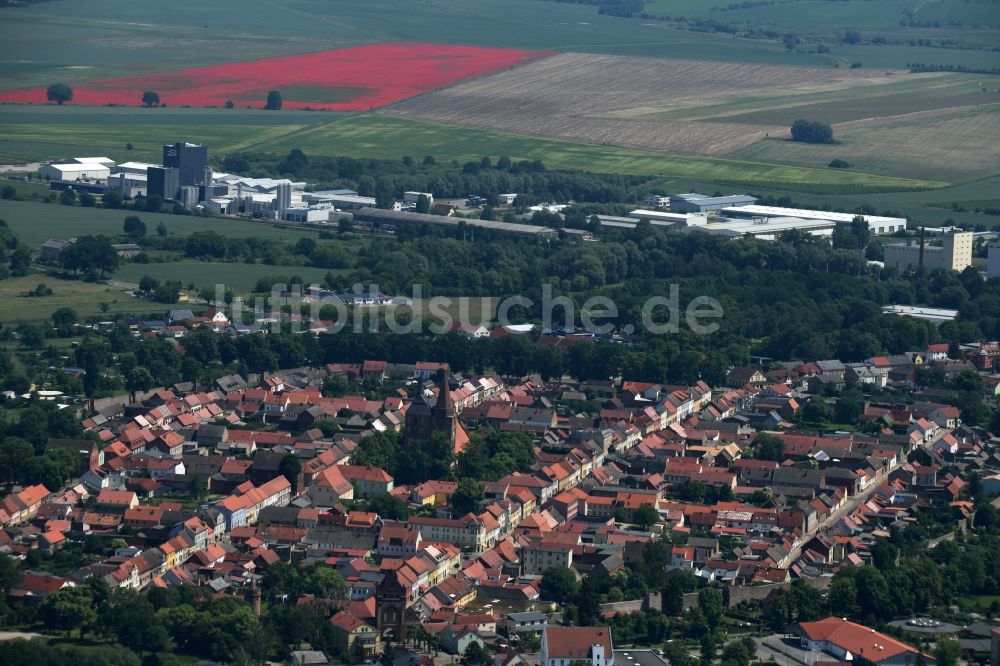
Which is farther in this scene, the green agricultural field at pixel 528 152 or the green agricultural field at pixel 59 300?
the green agricultural field at pixel 528 152

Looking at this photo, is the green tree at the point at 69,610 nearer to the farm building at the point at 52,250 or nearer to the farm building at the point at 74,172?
the farm building at the point at 52,250

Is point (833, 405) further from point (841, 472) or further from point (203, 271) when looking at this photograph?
point (203, 271)

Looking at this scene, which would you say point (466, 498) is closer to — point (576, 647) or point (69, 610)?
point (576, 647)

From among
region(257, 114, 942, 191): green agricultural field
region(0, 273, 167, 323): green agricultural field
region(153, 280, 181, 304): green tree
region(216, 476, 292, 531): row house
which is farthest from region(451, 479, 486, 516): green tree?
region(257, 114, 942, 191): green agricultural field

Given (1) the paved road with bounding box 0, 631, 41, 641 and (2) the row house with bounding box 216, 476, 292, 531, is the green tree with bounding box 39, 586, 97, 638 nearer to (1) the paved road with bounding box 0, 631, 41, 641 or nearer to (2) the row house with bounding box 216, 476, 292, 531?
(1) the paved road with bounding box 0, 631, 41, 641

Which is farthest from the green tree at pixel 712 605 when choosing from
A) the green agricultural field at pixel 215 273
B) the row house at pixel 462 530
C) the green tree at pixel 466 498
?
the green agricultural field at pixel 215 273

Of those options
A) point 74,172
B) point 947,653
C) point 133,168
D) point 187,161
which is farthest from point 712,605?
point 74,172
